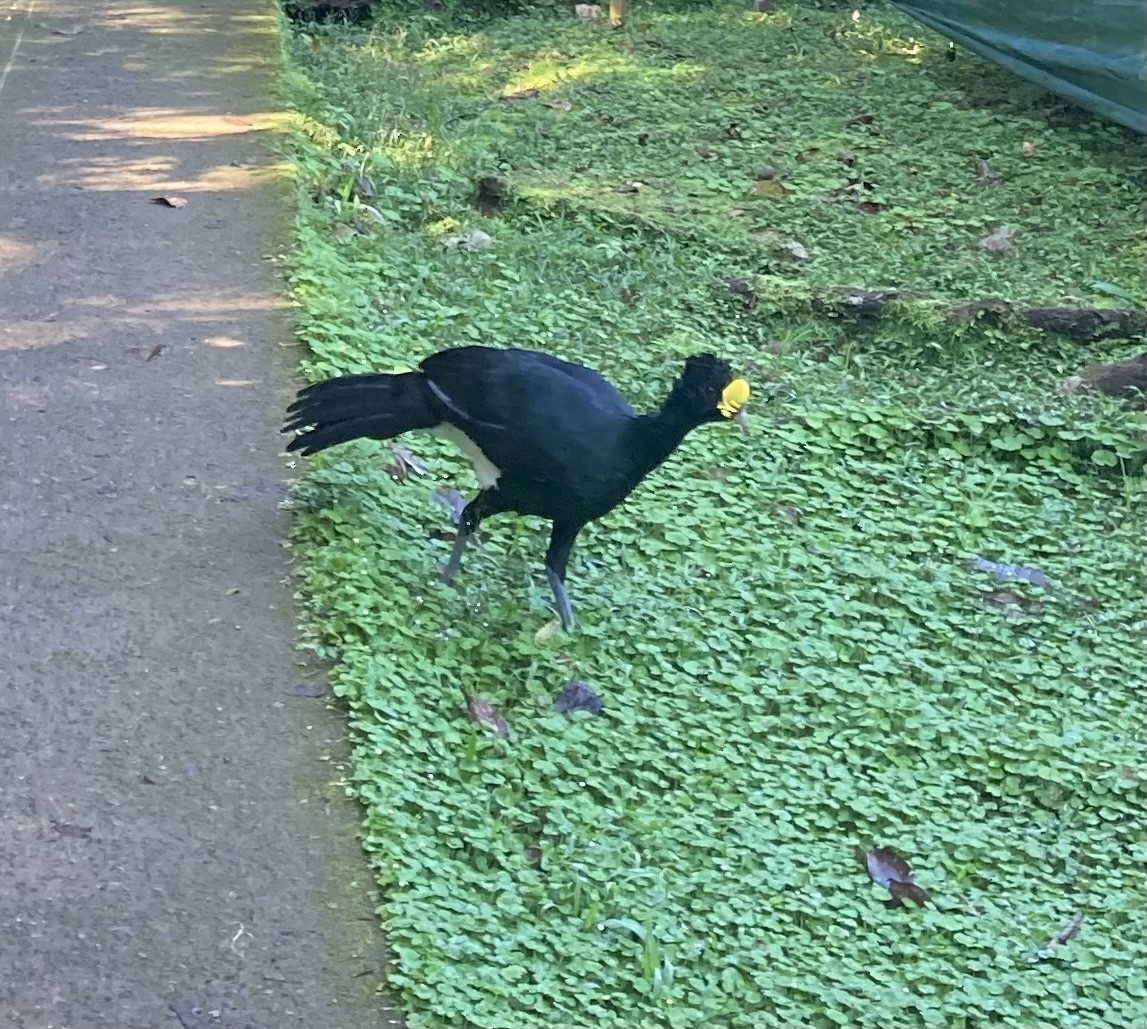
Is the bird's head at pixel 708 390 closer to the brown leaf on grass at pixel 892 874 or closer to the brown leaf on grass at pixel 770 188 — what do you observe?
the brown leaf on grass at pixel 892 874

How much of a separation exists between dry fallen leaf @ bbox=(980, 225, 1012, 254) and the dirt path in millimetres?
3005

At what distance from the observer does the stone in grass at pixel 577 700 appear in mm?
3682

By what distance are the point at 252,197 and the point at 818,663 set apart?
3.42 metres

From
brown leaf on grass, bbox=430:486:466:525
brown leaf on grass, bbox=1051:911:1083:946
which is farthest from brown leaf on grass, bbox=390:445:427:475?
brown leaf on grass, bbox=1051:911:1083:946

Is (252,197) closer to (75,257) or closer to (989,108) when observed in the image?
(75,257)

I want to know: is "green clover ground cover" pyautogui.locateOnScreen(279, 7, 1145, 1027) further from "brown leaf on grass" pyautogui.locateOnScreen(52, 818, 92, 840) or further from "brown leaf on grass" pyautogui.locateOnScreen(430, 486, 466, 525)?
"brown leaf on grass" pyautogui.locateOnScreen(52, 818, 92, 840)

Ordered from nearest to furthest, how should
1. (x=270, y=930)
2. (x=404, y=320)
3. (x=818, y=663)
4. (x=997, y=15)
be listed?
1. (x=270, y=930)
2. (x=818, y=663)
3. (x=404, y=320)
4. (x=997, y=15)

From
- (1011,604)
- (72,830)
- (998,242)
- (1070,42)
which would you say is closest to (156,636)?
(72,830)

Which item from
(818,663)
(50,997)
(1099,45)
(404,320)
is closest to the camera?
(50,997)

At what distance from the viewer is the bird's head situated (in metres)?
3.57

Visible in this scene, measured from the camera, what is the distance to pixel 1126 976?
316 cm

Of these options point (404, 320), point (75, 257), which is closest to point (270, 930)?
point (404, 320)

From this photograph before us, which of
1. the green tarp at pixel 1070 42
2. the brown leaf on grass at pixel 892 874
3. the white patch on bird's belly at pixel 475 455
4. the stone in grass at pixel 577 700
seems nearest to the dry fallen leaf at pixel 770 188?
the green tarp at pixel 1070 42

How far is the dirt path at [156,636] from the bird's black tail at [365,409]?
0.34 metres
